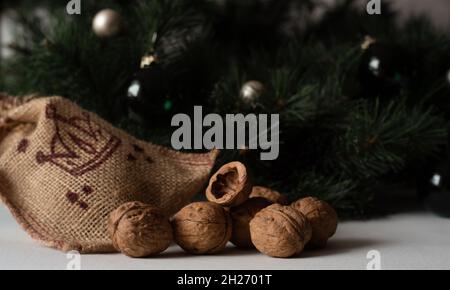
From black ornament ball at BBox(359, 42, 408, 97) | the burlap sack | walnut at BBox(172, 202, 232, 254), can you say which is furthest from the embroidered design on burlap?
black ornament ball at BBox(359, 42, 408, 97)

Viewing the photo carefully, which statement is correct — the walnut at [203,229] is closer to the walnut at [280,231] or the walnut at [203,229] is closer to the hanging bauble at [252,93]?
the walnut at [280,231]

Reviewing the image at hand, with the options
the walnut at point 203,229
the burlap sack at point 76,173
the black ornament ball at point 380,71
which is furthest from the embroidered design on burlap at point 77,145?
the black ornament ball at point 380,71

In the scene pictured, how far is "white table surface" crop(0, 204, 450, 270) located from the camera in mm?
578

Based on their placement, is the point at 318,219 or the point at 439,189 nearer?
the point at 318,219

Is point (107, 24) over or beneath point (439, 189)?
over

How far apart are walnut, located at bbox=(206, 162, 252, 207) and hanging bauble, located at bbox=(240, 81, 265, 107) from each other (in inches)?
6.2

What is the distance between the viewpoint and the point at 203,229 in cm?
61

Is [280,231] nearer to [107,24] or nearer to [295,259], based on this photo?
[295,259]

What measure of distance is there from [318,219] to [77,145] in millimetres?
256

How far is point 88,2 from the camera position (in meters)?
0.92

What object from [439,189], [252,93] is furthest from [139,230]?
[439,189]

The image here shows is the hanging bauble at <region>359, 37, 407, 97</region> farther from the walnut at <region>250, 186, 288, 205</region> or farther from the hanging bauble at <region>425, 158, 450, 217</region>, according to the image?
the walnut at <region>250, 186, 288, 205</region>

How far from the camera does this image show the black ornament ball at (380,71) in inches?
34.0

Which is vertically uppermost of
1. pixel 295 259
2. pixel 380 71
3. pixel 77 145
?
pixel 380 71
